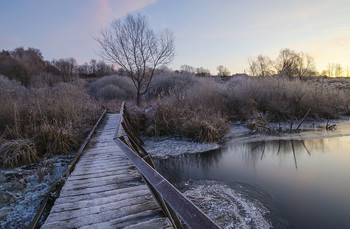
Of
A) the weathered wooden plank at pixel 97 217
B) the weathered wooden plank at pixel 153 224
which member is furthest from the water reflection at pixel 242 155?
the weathered wooden plank at pixel 153 224

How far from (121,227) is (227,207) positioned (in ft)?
8.96

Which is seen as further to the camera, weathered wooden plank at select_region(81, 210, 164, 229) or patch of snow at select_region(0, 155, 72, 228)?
patch of snow at select_region(0, 155, 72, 228)

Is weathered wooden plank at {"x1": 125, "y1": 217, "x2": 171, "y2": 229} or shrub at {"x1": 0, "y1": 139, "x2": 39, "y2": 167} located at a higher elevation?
shrub at {"x1": 0, "y1": 139, "x2": 39, "y2": 167}

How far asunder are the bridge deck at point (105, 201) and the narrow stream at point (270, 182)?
5.80 ft

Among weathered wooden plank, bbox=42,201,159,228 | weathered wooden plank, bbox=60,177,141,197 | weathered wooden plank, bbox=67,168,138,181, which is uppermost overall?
weathered wooden plank, bbox=67,168,138,181

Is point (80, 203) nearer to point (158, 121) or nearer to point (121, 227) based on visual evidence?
point (121, 227)

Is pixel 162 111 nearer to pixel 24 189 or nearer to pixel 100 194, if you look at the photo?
pixel 24 189

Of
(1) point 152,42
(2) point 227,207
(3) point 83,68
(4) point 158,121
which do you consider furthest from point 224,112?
(3) point 83,68

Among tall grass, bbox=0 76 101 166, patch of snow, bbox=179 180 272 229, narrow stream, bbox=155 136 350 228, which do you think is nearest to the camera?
patch of snow, bbox=179 180 272 229

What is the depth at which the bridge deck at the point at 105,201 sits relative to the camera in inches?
94.9

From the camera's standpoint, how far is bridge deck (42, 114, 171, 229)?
7.91 feet

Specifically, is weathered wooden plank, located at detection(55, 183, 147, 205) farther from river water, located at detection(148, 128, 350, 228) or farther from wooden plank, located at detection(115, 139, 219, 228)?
wooden plank, located at detection(115, 139, 219, 228)

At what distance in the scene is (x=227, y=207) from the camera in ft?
14.0

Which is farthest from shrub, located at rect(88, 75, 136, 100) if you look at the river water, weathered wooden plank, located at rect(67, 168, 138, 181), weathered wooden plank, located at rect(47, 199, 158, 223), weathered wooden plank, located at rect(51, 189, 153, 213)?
weathered wooden plank, located at rect(47, 199, 158, 223)
